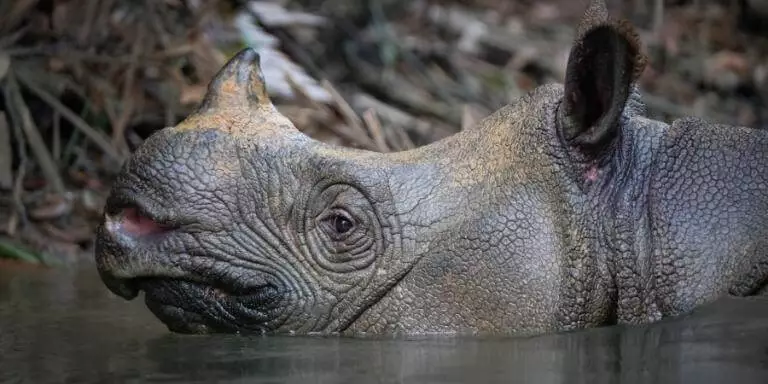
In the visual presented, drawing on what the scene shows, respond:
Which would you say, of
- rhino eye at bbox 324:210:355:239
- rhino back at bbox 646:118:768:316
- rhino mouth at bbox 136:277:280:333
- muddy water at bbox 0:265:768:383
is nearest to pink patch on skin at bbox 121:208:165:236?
rhino mouth at bbox 136:277:280:333

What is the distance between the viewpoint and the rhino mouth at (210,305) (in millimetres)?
5109

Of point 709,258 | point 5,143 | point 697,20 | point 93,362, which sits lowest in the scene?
point 93,362

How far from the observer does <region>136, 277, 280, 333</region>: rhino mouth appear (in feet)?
16.8

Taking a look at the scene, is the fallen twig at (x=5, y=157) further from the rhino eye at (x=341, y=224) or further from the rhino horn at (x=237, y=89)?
the rhino eye at (x=341, y=224)

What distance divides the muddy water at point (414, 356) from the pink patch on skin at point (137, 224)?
38 cm

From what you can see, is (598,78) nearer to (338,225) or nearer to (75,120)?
(338,225)

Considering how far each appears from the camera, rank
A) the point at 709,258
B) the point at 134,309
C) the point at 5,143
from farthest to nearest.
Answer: the point at 5,143 < the point at 134,309 < the point at 709,258

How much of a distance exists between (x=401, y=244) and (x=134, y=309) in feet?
5.63

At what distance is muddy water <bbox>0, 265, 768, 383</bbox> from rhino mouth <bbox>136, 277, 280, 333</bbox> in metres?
0.06

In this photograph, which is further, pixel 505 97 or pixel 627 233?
pixel 505 97

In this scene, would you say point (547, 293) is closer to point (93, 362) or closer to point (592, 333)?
point (592, 333)

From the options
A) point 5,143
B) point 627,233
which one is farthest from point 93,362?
point 5,143

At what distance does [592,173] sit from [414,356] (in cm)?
93

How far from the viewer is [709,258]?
520 centimetres
